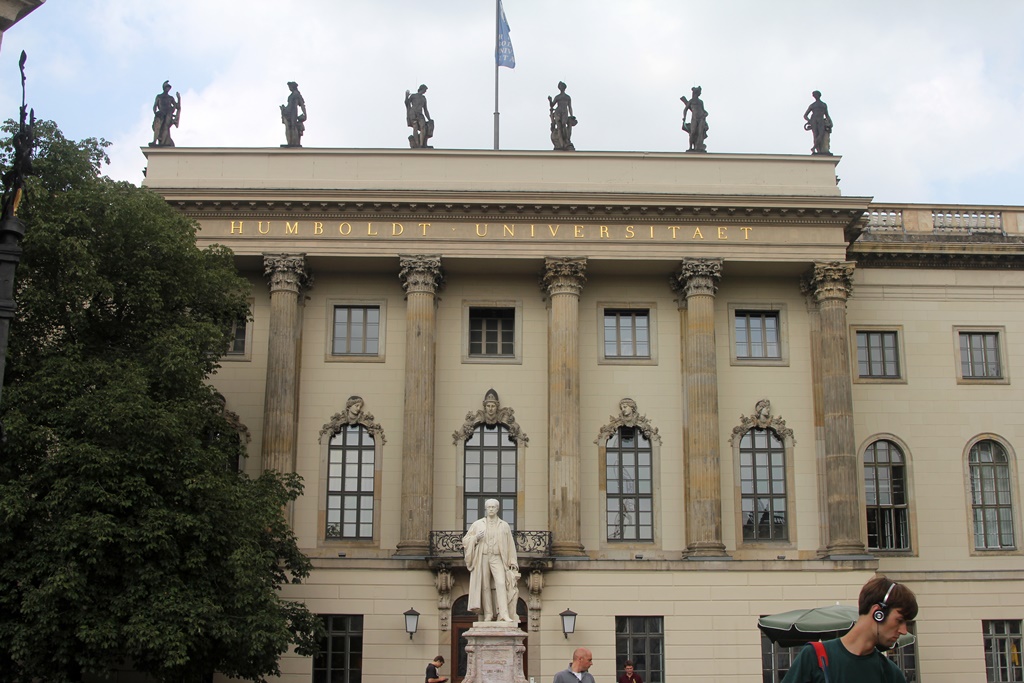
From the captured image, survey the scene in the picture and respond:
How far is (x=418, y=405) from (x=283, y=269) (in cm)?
591

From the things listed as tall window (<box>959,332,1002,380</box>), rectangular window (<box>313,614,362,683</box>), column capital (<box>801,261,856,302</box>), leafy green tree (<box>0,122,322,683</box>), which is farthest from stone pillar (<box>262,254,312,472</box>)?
tall window (<box>959,332,1002,380</box>)

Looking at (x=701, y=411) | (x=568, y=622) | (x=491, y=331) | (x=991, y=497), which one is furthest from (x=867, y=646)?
(x=991, y=497)

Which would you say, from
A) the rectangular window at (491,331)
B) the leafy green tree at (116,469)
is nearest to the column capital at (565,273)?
the rectangular window at (491,331)

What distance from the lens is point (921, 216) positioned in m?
41.4

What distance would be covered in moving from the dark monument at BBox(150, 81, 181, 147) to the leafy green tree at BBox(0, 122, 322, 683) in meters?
9.70

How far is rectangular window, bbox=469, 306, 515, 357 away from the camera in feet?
127

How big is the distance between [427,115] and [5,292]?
31381 mm

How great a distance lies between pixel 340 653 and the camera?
35.0 meters

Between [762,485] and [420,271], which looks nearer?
[420,271]

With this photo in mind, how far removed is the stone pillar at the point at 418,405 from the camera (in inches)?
1401

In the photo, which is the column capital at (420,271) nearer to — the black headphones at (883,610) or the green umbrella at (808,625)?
the green umbrella at (808,625)

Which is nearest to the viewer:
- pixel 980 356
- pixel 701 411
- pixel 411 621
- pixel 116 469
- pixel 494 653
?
pixel 494 653

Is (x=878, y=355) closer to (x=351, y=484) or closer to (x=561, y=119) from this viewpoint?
(x=561, y=119)

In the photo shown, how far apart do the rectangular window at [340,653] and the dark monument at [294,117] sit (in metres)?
15.1
